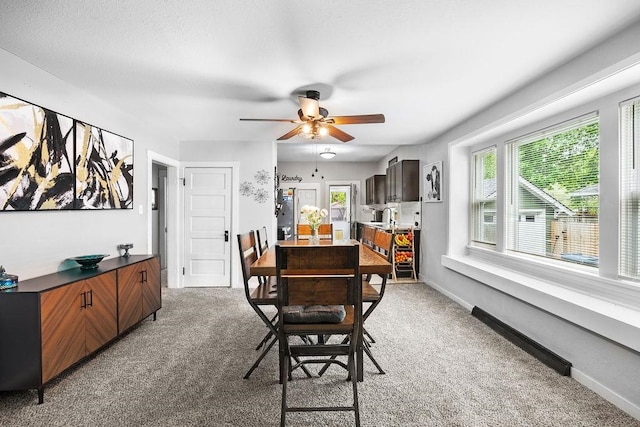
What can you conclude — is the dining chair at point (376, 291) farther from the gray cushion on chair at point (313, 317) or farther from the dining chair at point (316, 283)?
the dining chair at point (316, 283)

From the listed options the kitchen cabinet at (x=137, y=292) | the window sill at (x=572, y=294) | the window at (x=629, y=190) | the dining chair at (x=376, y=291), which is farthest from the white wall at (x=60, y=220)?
the window at (x=629, y=190)

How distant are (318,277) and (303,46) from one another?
5.02 ft

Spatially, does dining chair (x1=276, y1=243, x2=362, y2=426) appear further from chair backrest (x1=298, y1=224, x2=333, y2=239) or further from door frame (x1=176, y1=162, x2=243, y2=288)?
door frame (x1=176, y1=162, x2=243, y2=288)

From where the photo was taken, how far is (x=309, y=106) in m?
2.80

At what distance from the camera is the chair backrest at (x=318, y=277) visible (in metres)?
1.73

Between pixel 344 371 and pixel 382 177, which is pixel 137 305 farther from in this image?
pixel 382 177

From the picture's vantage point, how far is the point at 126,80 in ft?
8.95

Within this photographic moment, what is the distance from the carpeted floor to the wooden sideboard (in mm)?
186

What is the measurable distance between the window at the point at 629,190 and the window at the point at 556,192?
257mm

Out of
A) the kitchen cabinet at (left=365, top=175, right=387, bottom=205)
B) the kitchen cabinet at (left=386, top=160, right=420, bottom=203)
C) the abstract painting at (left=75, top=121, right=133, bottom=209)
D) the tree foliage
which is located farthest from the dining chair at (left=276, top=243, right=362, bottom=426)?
the kitchen cabinet at (left=365, top=175, right=387, bottom=205)

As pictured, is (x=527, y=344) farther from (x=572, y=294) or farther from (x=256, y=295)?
(x=256, y=295)

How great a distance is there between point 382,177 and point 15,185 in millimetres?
6313

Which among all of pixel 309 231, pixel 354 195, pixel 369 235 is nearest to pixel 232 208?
pixel 309 231

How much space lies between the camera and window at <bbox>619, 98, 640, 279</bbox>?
2.17 meters
